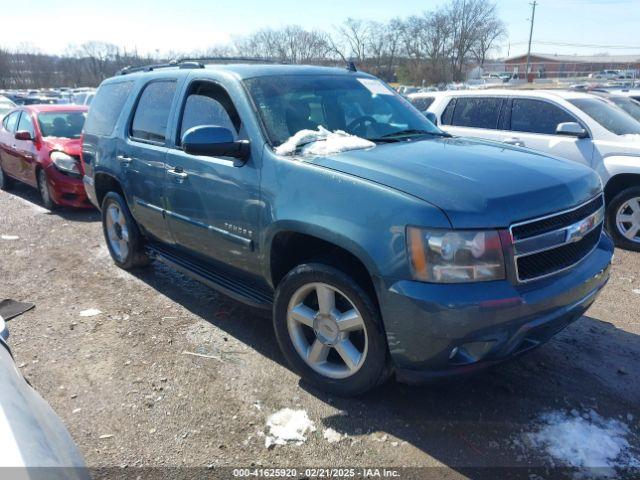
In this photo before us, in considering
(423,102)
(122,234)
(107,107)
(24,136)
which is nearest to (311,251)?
(122,234)

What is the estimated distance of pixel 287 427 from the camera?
2.85 m

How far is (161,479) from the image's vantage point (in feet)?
8.18

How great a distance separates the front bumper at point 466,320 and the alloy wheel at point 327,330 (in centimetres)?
30

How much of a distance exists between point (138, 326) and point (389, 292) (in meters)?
2.48

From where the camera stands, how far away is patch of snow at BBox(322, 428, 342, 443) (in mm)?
2740

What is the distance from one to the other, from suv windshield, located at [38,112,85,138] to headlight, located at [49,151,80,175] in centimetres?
97

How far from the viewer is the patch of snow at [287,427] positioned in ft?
9.00

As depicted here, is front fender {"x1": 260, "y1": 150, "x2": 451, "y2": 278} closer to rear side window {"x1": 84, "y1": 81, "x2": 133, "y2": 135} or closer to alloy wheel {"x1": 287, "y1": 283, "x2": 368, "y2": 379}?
alloy wheel {"x1": 287, "y1": 283, "x2": 368, "y2": 379}

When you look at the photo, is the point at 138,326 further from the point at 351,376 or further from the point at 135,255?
the point at 351,376

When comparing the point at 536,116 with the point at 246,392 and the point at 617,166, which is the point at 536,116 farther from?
the point at 246,392

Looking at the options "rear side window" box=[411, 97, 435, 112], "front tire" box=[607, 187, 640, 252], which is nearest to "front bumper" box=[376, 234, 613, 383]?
"front tire" box=[607, 187, 640, 252]

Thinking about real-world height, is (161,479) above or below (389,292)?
→ below

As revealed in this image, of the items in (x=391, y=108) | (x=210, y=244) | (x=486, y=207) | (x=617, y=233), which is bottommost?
(x=617, y=233)

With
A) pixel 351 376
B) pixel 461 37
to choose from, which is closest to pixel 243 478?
pixel 351 376
